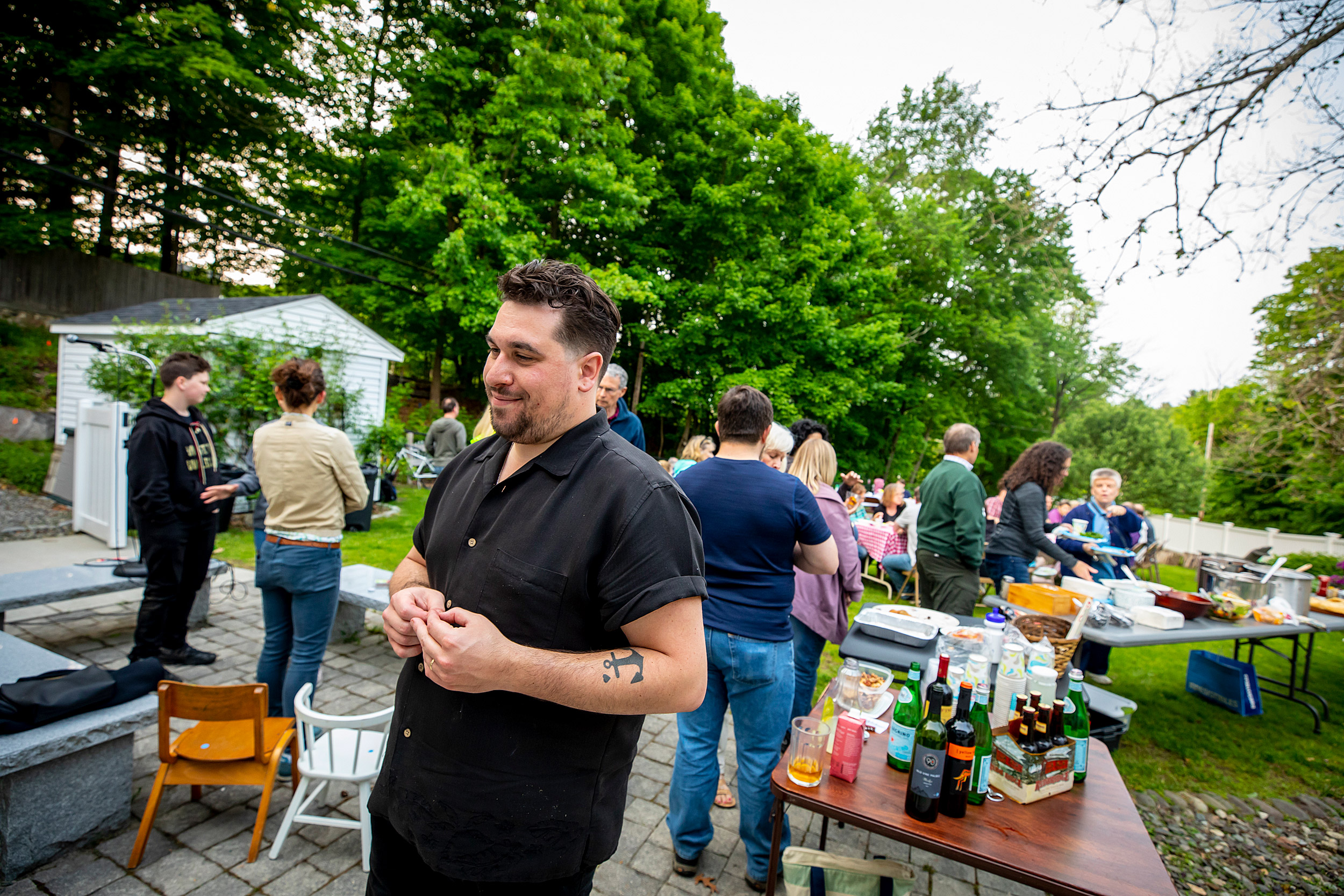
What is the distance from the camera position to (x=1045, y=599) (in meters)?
4.06

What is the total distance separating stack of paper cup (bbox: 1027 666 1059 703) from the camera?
7.13ft

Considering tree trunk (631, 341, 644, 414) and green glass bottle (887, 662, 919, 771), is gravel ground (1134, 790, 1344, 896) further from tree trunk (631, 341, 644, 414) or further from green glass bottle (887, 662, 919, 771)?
tree trunk (631, 341, 644, 414)

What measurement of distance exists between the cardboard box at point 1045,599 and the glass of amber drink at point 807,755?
267cm

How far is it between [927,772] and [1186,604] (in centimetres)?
411

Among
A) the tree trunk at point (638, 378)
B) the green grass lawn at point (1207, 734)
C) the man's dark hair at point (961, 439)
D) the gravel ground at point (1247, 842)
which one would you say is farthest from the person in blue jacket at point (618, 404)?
the tree trunk at point (638, 378)

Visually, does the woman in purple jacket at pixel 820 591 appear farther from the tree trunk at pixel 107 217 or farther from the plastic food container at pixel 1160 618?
the tree trunk at pixel 107 217

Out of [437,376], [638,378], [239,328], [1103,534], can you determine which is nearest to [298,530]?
[1103,534]

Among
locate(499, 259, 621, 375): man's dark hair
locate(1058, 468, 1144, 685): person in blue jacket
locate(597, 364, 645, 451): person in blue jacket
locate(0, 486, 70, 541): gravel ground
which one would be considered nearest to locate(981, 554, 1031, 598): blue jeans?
locate(1058, 468, 1144, 685): person in blue jacket

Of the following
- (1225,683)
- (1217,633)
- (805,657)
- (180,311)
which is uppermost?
(180,311)

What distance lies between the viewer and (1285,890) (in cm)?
320

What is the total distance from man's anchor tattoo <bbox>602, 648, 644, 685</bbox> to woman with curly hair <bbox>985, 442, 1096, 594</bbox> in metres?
4.79

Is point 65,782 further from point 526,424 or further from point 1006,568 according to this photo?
point 1006,568

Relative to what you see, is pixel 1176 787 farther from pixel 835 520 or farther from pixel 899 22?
pixel 899 22

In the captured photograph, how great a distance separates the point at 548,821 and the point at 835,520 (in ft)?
7.83
